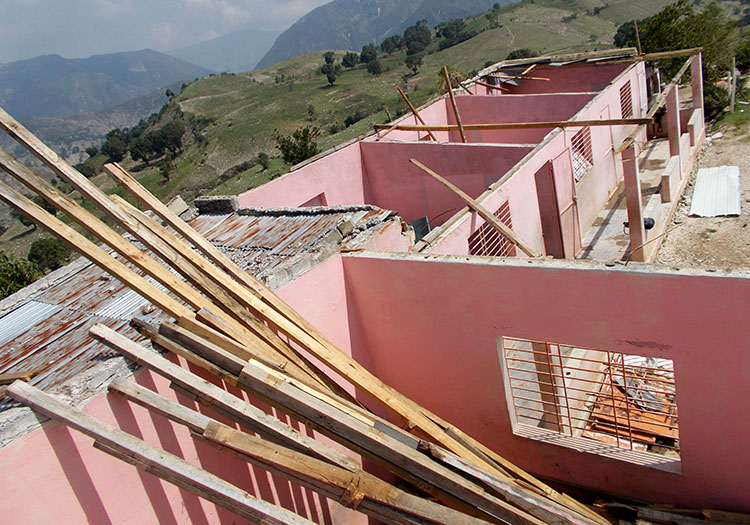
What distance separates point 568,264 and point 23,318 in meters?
6.20

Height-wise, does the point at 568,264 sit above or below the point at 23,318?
below

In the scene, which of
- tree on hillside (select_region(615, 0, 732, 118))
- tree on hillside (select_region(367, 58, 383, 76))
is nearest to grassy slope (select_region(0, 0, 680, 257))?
tree on hillside (select_region(367, 58, 383, 76))

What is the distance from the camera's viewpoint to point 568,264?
489 centimetres

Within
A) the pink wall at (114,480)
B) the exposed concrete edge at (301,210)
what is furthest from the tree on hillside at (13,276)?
the pink wall at (114,480)

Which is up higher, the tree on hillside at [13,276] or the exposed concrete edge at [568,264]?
the exposed concrete edge at [568,264]

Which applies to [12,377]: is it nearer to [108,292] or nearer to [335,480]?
[108,292]

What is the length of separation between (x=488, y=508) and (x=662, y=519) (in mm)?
2338

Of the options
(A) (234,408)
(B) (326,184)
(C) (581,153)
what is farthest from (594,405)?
(B) (326,184)

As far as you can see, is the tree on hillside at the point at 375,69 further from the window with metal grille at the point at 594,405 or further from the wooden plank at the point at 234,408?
the wooden plank at the point at 234,408

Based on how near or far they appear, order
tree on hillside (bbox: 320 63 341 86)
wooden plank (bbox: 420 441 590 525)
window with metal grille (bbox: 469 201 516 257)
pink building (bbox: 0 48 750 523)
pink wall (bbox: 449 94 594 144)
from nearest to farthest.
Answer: pink building (bbox: 0 48 750 523) → wooden plank (bbox: 420 441 590 525) → window with metal grille (bbox: 469 201 516 257) → pink wall (bbox: 449 94 594 144) → tree on hillside (bbox: 320 63 341 86)

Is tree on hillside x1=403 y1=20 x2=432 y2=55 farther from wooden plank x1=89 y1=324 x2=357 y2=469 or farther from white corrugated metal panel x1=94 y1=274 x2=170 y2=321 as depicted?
wooden plank x1=89 y1=324 x2=357 y2=469

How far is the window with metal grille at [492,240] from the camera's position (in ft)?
26.7

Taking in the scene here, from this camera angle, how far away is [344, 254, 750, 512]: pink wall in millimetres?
4469

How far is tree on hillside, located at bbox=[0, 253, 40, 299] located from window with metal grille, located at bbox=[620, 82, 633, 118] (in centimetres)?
1907
